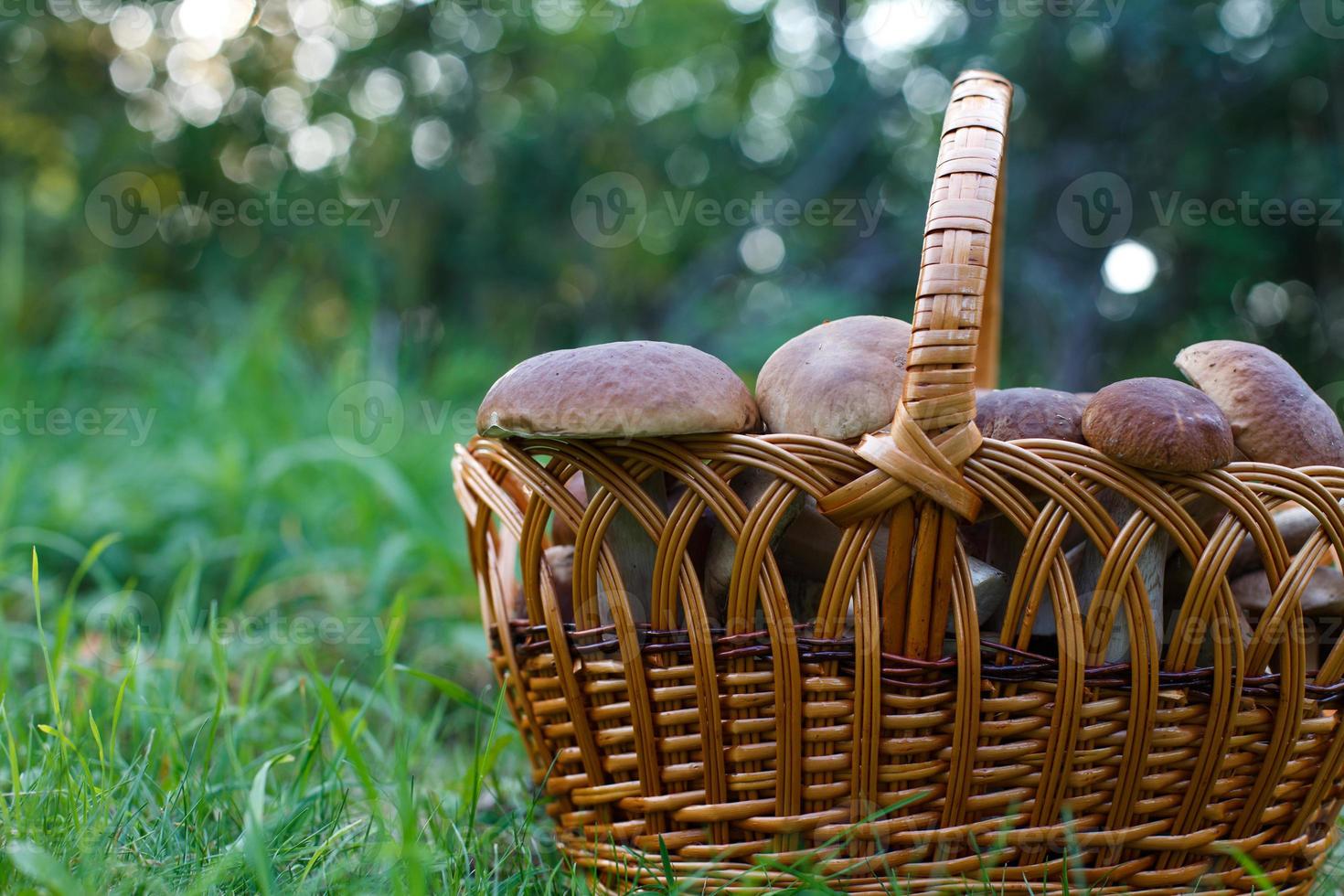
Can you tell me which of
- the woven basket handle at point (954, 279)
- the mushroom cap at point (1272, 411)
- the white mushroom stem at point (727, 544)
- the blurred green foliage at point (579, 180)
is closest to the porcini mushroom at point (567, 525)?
the white mushroom stem at point (727, 544)

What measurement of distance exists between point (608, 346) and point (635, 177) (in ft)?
13.0

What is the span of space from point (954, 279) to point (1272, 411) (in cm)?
34

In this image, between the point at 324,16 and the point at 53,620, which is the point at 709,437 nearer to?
the point at 53,620

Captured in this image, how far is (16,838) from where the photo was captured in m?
0.75

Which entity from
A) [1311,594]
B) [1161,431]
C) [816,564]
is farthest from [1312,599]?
[816,564]

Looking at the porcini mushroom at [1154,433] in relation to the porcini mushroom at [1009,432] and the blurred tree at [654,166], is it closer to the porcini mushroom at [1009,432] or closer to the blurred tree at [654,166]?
the porcini mushroom at [1009,432]

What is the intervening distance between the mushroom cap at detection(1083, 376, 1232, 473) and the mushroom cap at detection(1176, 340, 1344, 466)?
0.10 m

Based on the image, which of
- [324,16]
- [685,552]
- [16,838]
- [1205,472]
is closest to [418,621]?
[16,838]

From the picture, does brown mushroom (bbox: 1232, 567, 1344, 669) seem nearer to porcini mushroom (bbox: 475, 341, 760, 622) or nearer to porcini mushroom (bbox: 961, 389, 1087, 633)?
porcini mushroom (bbox: 961, 389, 1087, 633)

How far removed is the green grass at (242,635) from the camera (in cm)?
81

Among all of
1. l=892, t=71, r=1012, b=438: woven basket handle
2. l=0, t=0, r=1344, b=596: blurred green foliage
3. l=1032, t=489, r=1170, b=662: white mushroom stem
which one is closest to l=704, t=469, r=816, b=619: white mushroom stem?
l=892, t=71, r=1012, b=438: woven basket handle

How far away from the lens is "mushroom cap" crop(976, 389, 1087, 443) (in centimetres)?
80

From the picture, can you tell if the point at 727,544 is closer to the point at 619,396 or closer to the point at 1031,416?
the point at 619,396

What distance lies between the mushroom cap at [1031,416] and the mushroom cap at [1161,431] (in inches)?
2.3
